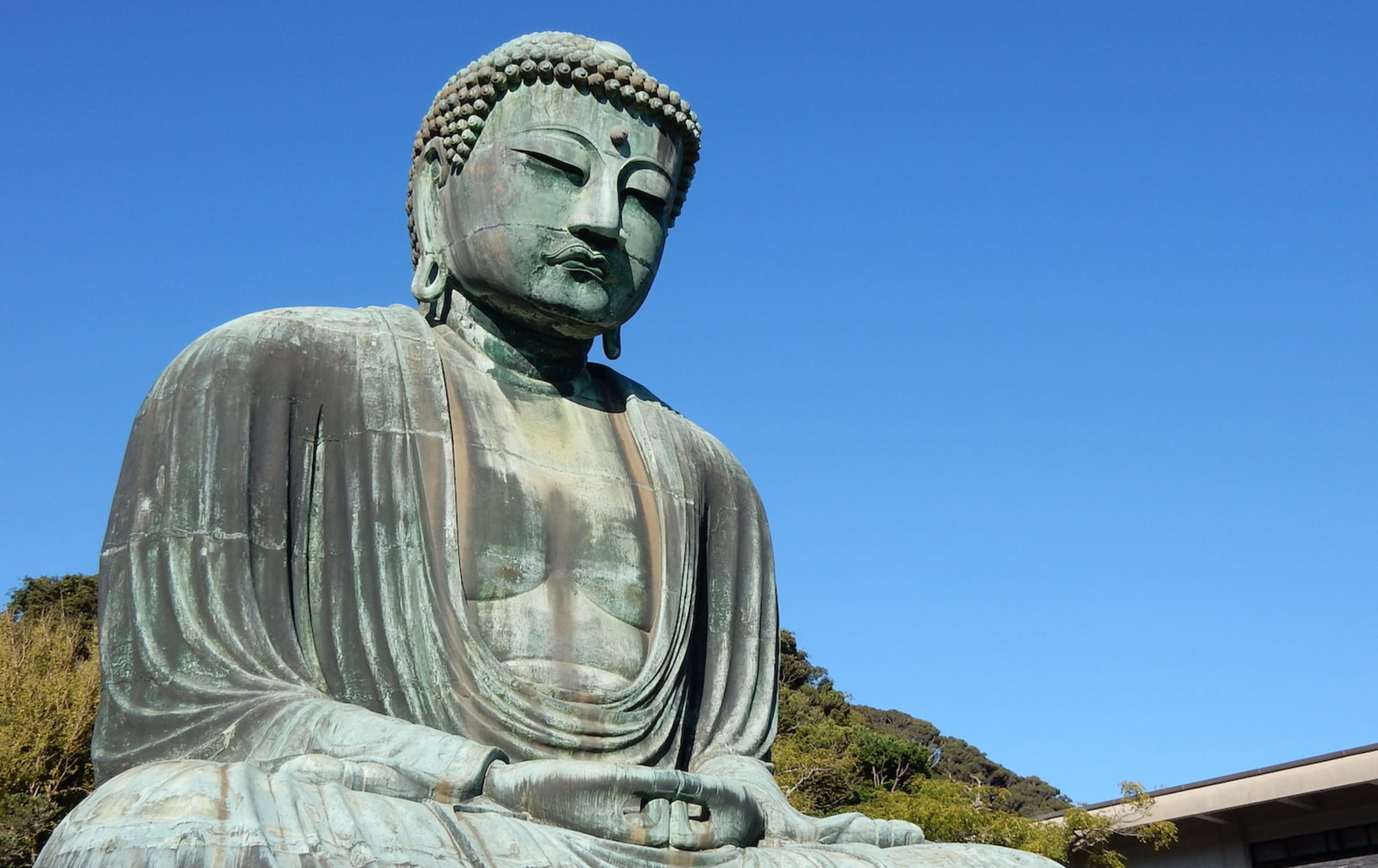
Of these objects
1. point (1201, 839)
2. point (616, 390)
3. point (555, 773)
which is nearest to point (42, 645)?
point (1201, 839)

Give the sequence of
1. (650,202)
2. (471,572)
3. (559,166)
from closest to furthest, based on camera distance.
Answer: (471,572) → (559,166) → (650,202)

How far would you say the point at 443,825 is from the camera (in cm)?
554

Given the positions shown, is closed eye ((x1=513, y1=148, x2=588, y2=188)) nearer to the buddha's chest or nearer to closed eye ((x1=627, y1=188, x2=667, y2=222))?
closed eye ((x1=627, y1=188, x2=667, y2=222))

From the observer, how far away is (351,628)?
6742 mm

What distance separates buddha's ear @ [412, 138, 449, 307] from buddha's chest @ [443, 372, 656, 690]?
0.58 meters

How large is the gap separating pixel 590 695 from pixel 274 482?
1493mm

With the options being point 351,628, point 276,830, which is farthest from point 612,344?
point 276,830

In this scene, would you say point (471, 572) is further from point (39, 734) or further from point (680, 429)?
point (39, 734)

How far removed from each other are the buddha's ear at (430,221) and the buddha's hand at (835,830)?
9.06 feet

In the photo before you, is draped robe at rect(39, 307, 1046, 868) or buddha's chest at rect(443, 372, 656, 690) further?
buddha's chest at rect(443, 372, 656, 690)

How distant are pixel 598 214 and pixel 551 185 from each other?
0.83 feet

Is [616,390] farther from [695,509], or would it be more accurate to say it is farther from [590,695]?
[590,695]

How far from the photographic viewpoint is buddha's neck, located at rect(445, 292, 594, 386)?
25.2 ft

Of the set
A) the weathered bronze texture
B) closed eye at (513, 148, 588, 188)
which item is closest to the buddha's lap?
the weathered bronze texture
